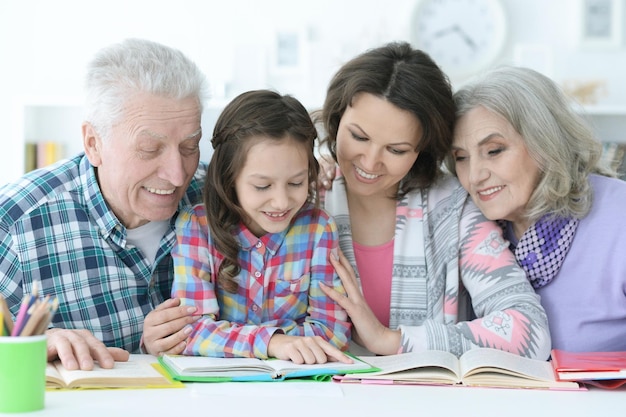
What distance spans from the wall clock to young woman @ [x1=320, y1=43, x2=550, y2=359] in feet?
9.28

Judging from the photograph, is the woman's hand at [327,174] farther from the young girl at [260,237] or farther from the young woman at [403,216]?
the young girl at [260,237]

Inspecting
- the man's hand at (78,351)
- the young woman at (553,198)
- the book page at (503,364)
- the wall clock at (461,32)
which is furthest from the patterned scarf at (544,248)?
the wall clock at (461,32)

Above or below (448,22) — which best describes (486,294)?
below

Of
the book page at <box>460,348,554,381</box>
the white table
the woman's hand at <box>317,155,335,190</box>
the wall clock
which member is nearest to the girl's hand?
the white table

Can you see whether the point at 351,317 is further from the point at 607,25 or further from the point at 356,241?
the point at 607,25

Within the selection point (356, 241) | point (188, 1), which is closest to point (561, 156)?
point (356, 241)

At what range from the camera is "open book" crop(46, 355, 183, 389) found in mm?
1425

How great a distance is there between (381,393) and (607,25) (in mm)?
3939

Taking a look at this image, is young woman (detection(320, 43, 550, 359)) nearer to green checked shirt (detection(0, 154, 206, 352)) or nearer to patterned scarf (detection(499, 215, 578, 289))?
patterned scarf (detection(499, 215, 578, 289))

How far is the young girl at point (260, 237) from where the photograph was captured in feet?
5.90

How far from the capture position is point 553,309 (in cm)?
192

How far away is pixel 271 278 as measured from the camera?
1869mm

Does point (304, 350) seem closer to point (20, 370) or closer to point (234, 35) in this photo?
point (20, 370)

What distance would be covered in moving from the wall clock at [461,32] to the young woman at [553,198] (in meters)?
2.86
